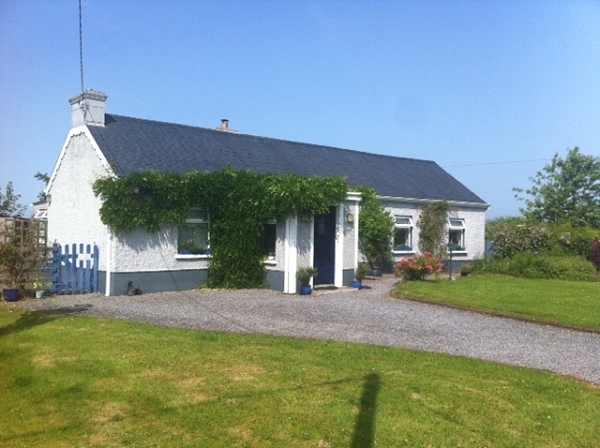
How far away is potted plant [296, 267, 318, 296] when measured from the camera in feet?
48.3

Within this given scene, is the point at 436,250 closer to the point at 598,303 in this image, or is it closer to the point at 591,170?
the point at 598,303

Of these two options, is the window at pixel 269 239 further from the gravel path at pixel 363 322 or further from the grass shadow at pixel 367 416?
the grass shadow at pixel 367 416

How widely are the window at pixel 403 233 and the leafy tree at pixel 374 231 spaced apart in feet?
4.33

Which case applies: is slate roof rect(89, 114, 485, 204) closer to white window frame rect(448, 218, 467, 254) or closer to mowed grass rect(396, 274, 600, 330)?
white window frame rect(448, 218, 467, 254)

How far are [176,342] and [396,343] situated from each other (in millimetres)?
3464

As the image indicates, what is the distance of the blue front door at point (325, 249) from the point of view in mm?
16234

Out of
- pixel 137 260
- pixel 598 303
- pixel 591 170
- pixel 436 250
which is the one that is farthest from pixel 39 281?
pixel 591 170

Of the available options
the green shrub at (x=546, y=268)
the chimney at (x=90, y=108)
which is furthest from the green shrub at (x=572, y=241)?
the chimney at (x=90, y=108)

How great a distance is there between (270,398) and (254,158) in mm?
14032

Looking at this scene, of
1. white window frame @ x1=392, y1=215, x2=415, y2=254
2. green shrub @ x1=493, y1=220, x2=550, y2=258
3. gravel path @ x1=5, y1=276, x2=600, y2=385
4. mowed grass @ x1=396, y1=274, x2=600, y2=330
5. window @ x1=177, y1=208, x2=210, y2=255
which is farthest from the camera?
green shrub @ x1=493, y1=220, x2=550, y2=258

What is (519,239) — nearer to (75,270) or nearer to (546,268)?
(546,268)

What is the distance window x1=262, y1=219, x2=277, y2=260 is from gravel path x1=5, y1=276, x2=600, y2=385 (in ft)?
5.18

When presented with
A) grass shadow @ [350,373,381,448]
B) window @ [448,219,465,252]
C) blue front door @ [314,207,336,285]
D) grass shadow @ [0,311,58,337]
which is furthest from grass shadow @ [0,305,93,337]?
window @ [448,219,465,252]

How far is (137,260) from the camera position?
565 inches
